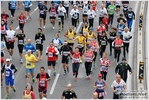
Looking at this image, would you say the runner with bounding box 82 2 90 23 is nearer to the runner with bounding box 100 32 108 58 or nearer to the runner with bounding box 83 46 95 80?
the runner with bounding box 100 32 108 58

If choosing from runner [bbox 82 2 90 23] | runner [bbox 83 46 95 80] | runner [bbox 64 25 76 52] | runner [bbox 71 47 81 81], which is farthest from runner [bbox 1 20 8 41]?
runner [bbox 82 2 90 23]

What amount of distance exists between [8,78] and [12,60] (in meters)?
4.38

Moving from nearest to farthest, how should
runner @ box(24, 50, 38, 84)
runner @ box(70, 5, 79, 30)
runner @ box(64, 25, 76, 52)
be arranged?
1. runner @ box(24, 50, 38, 84)
2. runner @ box(64, 25, 76, 52)
3. runner @ box(70, 5, 79, 30)

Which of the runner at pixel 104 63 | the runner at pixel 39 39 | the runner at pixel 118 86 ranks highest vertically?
the runner at pixel 39 39

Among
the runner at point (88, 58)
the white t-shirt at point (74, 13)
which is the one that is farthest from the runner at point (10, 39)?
the white t-shirt at point (74, 13)

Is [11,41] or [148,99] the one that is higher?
[11,41]

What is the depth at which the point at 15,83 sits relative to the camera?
64.0 feet

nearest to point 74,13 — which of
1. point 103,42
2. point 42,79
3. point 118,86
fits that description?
point 103,42

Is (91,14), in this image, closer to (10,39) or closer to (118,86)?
(10,39)

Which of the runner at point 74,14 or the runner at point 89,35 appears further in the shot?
the runner at point 74,14

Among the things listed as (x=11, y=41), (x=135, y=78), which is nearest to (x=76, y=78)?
(x=135, y=78)

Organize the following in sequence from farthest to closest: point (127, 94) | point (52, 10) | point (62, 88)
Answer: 1. point (52, 10)
2. point (62, 88)
3. point (127, 94)

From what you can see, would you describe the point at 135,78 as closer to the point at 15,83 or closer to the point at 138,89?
the point at 138,89

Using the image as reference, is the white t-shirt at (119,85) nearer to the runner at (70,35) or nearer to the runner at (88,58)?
the runner at (88,58)
